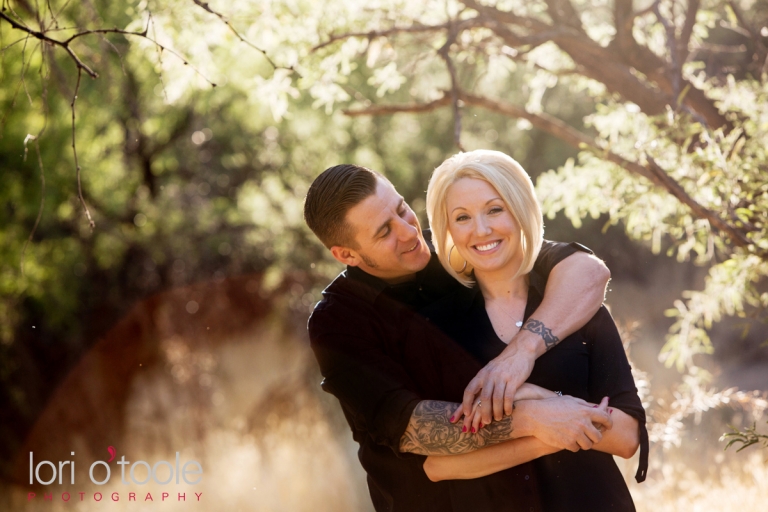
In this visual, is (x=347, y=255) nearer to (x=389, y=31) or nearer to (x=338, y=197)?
(x=338, y=197)

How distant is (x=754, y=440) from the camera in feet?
8.77

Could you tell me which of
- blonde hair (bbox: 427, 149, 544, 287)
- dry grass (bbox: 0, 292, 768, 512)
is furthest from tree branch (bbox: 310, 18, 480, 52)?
dry grass (bbox: 0, 292, 768, 512)

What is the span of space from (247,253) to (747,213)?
8420mm

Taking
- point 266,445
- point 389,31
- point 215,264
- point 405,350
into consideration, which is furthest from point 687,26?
point 215,264

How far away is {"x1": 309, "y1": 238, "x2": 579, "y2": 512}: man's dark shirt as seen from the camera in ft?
7.73

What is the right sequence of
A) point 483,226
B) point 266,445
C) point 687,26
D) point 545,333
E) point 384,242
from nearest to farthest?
point 545,333, point 483,226, point 384,242, point 687,26, point 266,445

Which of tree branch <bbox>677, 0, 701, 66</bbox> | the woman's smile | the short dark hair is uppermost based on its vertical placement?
tree branch <bbox>677, 0, 701, 66</bbox>

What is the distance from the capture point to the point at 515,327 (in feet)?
8.35

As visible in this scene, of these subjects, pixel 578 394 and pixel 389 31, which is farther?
pixel 389 31

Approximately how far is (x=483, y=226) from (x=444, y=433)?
718 millimetres

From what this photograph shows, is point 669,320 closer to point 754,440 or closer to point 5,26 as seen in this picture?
point 754,440

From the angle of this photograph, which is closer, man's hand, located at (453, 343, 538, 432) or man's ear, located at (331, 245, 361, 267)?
man's hand, located at (453, 343, 538, 432)

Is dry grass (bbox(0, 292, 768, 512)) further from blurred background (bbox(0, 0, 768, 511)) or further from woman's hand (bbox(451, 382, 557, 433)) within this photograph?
woman's hand (bbox(451, 382, 557, 433))

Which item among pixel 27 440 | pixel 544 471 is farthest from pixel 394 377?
pixel 27 440
